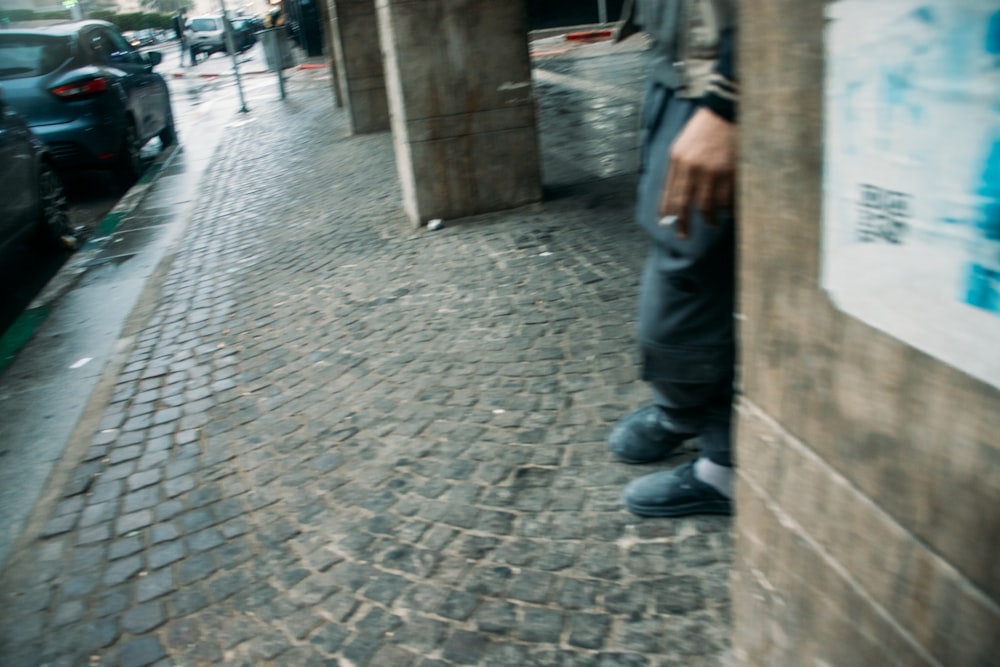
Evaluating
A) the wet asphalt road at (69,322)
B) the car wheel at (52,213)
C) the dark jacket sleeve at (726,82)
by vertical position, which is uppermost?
the dark jacket sleeve at (726,82)

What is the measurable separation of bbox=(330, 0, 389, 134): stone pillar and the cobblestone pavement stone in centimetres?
523

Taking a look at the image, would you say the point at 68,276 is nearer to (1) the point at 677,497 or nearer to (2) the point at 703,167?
(1) the point at 677,497

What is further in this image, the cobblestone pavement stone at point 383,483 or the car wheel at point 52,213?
the car wheel at point 52,213

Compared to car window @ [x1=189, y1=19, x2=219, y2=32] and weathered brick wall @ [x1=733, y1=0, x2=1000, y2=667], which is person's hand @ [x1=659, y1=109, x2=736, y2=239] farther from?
car window @ [x1=189, y1=19, x2=219, y2=32]

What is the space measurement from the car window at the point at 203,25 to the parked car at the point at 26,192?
3254 centimetres

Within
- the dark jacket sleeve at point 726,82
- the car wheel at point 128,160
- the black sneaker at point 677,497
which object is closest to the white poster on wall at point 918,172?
the dark jacket sleeve at point 726,82

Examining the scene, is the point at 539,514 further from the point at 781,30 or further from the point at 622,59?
the point at 622,59

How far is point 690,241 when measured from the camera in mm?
2293

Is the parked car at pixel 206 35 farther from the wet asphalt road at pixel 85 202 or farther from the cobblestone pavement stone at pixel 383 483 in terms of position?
the cobblestone pavement stone at pixel 383 483

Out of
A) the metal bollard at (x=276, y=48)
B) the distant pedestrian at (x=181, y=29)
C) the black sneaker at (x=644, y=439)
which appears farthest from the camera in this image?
Result: the distant pedestrian at (x=181, y=29)

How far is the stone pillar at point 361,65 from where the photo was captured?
11.1 m

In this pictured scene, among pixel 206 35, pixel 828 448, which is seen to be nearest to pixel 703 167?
pixel 828 448

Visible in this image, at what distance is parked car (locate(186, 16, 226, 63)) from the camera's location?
35.7 metres

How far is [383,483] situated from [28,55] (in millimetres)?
8566
